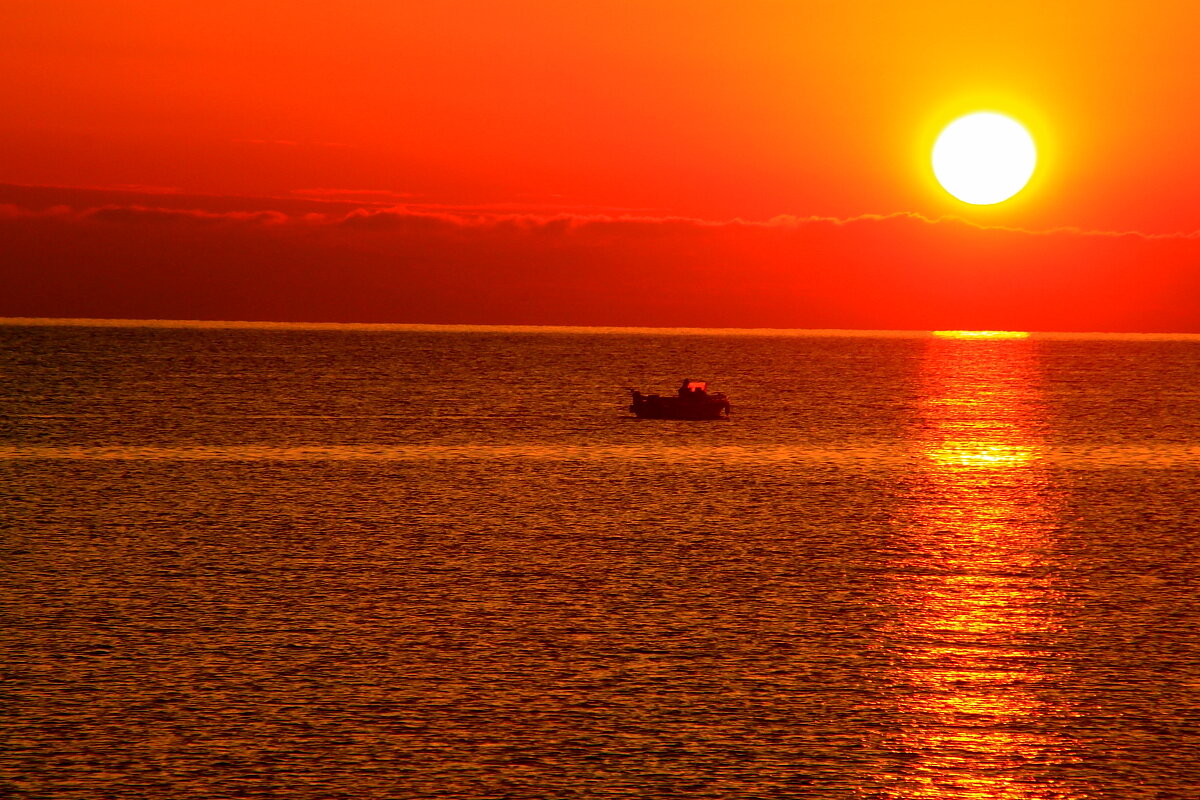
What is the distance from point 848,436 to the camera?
73.2 m

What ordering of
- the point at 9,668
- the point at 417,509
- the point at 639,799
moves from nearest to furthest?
the point at 639,799, the point at 9,668, the point at 417,509

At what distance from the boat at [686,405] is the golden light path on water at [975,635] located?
2923 centimetres

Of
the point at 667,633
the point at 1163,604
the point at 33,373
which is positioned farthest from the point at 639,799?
the point at 33,373

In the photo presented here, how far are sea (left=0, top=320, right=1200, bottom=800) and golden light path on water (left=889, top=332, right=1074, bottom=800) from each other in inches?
3.1

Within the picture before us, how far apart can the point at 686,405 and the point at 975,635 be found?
60.5 m

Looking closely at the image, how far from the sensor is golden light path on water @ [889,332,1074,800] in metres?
16.3

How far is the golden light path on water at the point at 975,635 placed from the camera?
1627 centimetres

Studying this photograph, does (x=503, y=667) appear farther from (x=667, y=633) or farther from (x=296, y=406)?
(x=296, y=406)

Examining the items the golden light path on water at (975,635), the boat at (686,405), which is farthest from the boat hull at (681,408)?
the golden light path on water at (975,635)

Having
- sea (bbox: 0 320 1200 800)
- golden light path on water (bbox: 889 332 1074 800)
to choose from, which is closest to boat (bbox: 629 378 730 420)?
Result: sea (bbox: 0 320 1200 800)

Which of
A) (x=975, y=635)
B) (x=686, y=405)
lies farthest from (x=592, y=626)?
(x=686, y=405)

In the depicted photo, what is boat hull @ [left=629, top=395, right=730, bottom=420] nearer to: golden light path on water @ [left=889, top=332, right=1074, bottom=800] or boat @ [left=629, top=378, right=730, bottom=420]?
boat @ [left=629, top=378, right=730, bottom=420]

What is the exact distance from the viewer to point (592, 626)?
23828 mm

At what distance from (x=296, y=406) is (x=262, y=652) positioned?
239 feet
